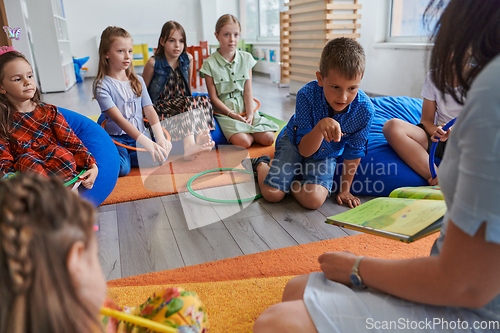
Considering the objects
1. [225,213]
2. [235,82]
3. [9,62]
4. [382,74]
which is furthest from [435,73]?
[382,74]

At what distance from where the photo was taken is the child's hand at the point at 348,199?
5.32ft

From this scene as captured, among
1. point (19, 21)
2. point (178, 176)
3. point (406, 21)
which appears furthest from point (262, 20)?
point (178, 176)

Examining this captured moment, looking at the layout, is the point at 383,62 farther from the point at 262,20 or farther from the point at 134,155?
the point at 262,20

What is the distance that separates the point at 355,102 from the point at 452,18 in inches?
44.1

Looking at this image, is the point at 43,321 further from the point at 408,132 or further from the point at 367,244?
the point at 408,132

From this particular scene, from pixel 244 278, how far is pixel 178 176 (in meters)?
1.04

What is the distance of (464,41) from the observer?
0.47 metres

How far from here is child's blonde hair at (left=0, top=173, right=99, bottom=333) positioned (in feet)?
1.19


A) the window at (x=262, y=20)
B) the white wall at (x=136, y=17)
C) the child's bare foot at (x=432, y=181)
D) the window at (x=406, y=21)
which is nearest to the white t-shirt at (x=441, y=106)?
the child's bare foot at (x=432, y=181)

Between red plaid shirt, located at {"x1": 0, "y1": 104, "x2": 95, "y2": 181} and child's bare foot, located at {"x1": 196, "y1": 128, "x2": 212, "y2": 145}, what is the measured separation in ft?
2.83

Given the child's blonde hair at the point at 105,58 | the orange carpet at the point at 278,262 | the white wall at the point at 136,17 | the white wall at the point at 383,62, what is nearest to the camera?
the orange carpet at the point at 278,262

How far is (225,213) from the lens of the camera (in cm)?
160

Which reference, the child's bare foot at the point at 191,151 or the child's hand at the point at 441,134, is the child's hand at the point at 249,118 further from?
the child's hand at the point at 441,134

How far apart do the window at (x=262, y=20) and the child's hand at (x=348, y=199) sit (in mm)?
5700
